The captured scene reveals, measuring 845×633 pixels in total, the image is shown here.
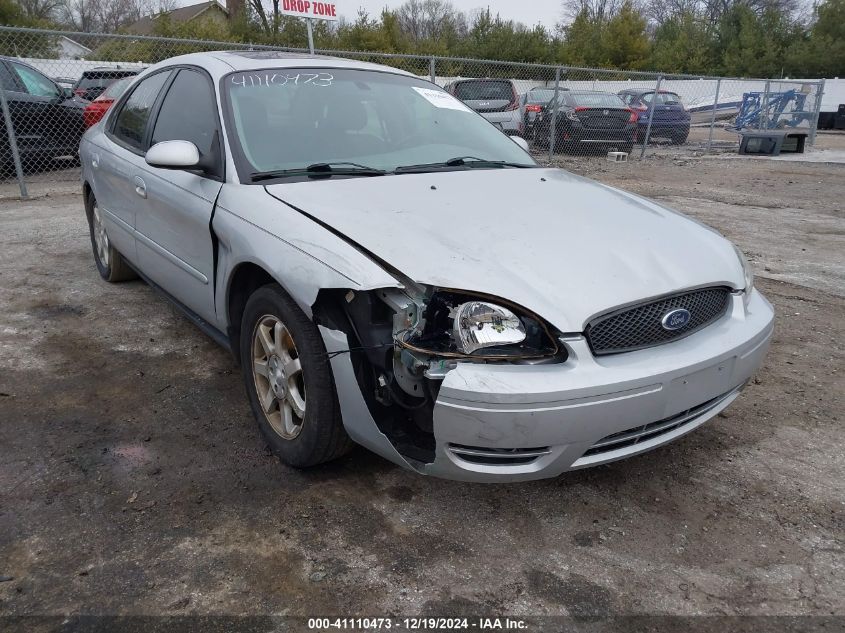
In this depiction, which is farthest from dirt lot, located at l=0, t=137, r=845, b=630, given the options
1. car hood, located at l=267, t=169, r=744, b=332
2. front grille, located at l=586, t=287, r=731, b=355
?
car hood, located at l=267, t=169, r=744, b=332

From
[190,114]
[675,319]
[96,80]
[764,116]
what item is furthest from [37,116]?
[764,116]

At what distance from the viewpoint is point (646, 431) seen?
226 centimetres

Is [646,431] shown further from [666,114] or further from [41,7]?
[41,7]

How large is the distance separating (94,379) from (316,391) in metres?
1.76

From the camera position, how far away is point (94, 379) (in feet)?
11.5

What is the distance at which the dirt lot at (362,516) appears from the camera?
2062 millimetres

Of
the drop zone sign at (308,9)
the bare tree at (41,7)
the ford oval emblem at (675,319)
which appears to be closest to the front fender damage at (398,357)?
the ford oval emblem at (675,319)

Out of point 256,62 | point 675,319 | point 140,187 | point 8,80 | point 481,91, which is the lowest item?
point 675,319

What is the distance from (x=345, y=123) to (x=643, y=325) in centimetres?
180

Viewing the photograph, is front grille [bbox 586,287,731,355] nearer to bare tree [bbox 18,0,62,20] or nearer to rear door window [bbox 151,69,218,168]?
rear door window [bbox 151,69,218,168]

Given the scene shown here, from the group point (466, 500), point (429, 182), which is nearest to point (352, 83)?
point (429, 182)

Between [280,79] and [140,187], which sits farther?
[140,187]

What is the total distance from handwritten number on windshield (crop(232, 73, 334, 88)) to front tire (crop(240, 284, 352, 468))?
1.22 meters

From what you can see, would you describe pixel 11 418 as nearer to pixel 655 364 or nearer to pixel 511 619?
pixel 511 619
